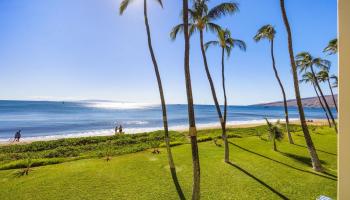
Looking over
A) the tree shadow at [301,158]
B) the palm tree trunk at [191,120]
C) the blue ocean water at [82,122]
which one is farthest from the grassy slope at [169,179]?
the blue ocean water at [82,122]

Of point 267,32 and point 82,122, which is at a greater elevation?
point 267,32

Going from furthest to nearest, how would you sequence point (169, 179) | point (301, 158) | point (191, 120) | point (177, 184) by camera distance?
1. point (301, 158)
2. point (169, 179)
3. point (177, 184)
4. point (191, 120)

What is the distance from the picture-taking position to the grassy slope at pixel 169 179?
9.59m

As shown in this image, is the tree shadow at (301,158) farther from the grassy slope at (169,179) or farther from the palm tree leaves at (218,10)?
the palm tree leaves at (218,10)

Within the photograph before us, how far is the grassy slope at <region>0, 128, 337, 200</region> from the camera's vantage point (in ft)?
31.4

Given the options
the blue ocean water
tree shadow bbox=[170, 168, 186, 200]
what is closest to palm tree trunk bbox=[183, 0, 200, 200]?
tree shadow bbox=[170, 168, 186, 200]

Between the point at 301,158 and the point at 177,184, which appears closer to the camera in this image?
the point at 177,184

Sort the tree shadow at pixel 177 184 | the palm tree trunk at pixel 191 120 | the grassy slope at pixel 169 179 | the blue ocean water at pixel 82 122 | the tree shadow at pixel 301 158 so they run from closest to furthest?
the palm tree trunk at pixel 191 120 < the tree shadow at pixel 177 184 < the grassy slope at pixel 169 179 < the tree shadow at pixel 301 158 < the blue ocean water at pixel 82 122

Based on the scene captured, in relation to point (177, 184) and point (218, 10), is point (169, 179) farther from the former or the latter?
point (218, 10)

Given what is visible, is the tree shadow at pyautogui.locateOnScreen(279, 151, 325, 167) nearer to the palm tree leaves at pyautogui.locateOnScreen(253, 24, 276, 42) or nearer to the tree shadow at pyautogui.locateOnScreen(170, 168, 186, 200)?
the tree shadow at pyautogui.locateOnScreen(170, 168, 186, 200)

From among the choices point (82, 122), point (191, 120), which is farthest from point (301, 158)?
point (82, 122)

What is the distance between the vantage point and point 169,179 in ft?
36.8

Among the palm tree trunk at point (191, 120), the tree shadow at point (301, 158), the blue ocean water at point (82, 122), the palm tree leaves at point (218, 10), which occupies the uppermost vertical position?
the palm tree leaves at point (218, 10)

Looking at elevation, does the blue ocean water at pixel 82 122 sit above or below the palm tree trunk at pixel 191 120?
below
